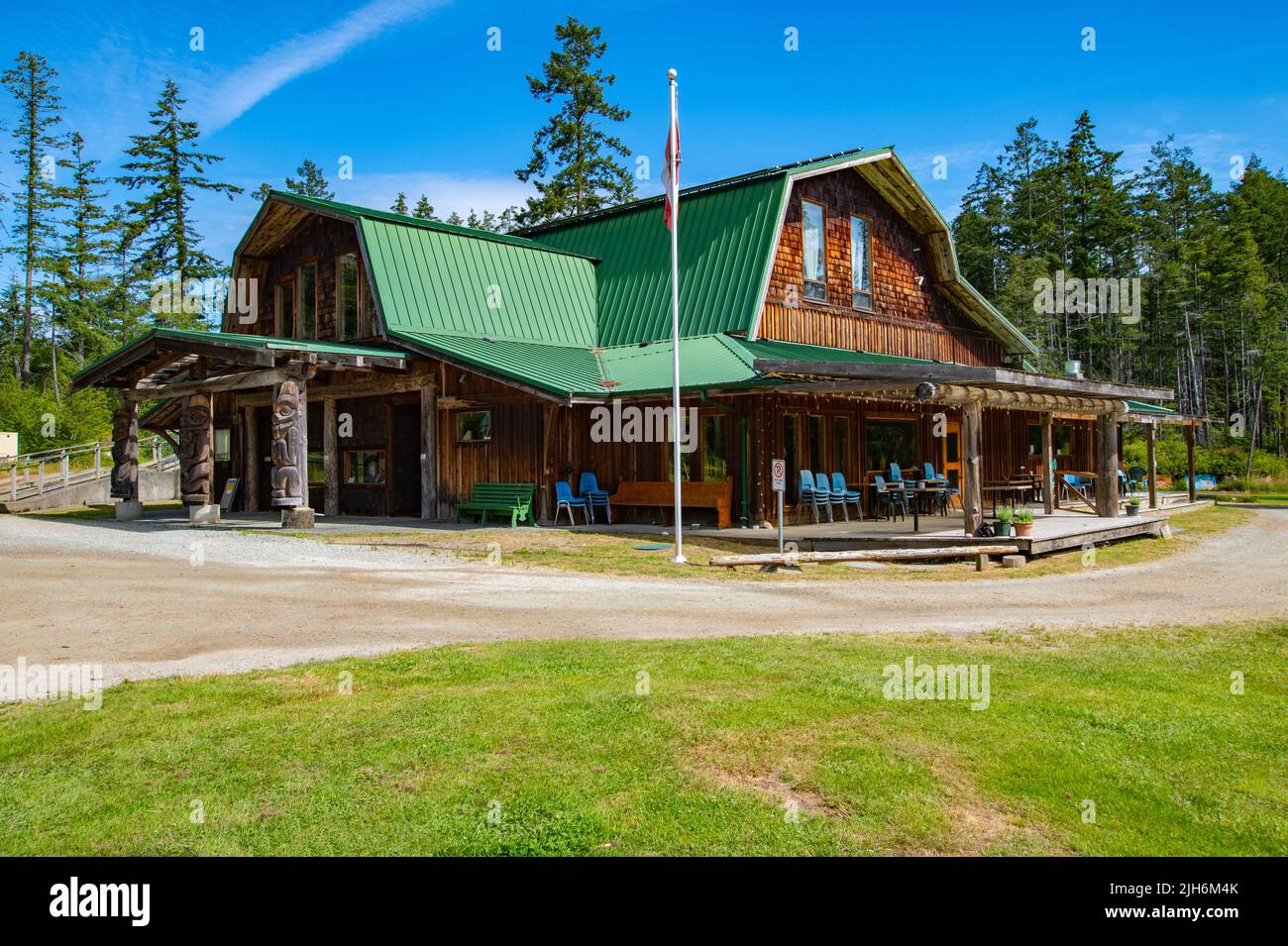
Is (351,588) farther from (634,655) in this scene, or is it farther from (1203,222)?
(1203,222)

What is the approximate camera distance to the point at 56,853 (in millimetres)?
3828

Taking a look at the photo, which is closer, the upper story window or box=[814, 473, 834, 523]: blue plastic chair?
box=[814, 473, 834, 523]: blue plastic chair

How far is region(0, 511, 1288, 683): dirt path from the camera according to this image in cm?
806

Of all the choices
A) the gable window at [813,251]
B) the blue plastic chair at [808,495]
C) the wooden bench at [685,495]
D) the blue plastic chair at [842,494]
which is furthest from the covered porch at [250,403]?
the gable window at [813,251]

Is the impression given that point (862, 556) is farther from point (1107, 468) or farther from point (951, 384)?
point (1107, 468)

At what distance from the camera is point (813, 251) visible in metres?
22.4

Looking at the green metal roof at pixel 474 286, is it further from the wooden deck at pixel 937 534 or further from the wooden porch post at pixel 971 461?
the wooden porch post at pixel 971 461

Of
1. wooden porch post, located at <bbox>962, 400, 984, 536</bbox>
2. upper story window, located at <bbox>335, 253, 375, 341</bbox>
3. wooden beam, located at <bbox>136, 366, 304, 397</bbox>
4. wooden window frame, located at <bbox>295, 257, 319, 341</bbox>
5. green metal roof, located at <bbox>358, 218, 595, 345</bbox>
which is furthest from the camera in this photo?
wooden window frame, located at <bbox>295, 257, 319, 341</bbox>

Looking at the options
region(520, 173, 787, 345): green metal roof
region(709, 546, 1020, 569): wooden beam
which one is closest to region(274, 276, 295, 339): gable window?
region(520, 173, 787, 345): green metal roof

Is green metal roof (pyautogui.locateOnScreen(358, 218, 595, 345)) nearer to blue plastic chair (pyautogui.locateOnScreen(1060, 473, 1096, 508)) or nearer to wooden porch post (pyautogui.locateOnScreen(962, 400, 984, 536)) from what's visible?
wooden porch post (pyautogui.locateOnScreen(962, 400, 984, 536))

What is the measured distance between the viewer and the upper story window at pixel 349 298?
2273 centimetres

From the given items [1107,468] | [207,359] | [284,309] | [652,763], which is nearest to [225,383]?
[207,359]

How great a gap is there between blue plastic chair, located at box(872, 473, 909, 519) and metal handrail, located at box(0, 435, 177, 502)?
75.6 ft
